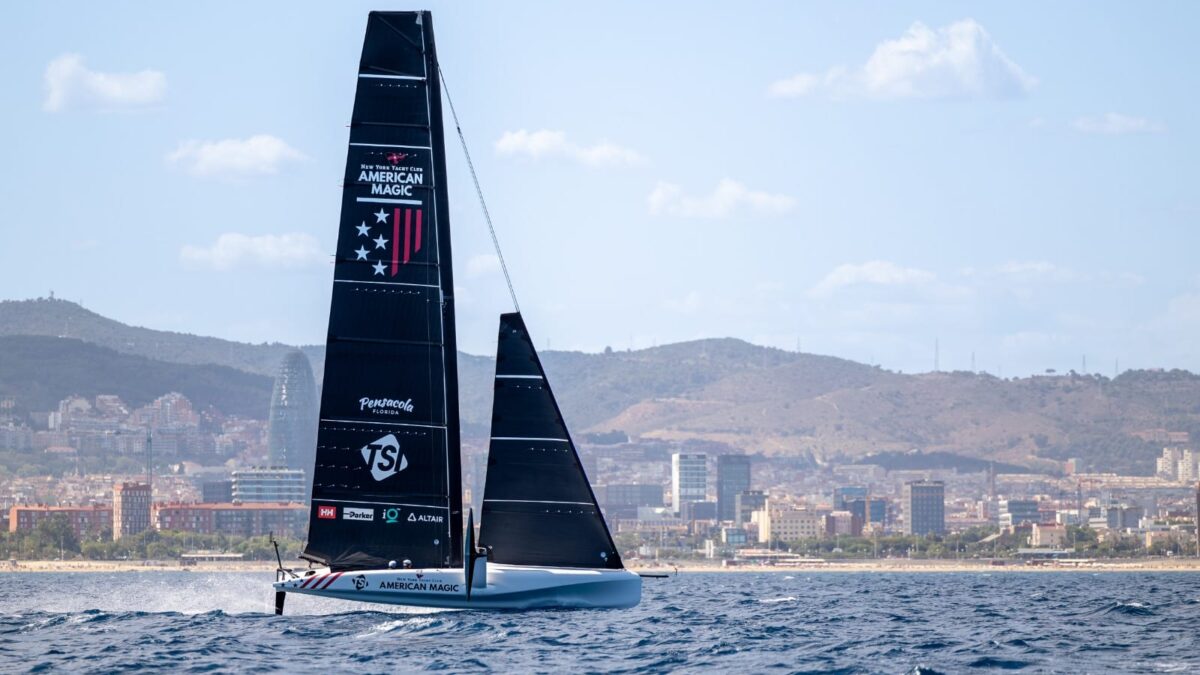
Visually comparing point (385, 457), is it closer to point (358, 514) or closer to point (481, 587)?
point (358, 514)

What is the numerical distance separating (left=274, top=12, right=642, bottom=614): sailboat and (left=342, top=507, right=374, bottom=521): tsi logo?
22mm

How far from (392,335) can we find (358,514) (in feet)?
13.3

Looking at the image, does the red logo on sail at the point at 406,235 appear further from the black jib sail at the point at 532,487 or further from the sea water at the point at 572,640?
the sea water at the point at 572,640

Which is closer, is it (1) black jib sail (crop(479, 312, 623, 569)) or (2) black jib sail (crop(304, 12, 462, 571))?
(2) black jib sail (crop(304, 12, 462, 571))

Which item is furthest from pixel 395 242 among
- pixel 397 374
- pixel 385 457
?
pixel 385 457

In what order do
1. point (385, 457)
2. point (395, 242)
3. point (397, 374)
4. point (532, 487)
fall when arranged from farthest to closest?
point (532, 487)
point (385, 457)
point (397, 374)
point (395, 242)

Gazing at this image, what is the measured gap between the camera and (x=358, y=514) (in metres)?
46.5

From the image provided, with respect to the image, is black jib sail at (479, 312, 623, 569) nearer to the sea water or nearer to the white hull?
the white hull

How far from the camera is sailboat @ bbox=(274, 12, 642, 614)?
46219 mm

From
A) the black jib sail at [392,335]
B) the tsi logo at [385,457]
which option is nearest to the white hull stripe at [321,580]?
the black jib sail at [392,335]

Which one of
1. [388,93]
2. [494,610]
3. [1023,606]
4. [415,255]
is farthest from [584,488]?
[1023,606]

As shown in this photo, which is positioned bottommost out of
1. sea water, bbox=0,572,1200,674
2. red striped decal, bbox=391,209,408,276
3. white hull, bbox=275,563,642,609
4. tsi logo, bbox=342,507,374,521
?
sea water, bbox=0,572,1200,674

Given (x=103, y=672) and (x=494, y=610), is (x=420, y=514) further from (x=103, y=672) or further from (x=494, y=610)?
(x=103, y=672)

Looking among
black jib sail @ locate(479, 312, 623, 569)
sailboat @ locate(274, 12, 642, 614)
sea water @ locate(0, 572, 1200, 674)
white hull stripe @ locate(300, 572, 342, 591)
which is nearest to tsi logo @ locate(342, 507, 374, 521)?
sailboat @ locate(274, 12, 642, 614)
